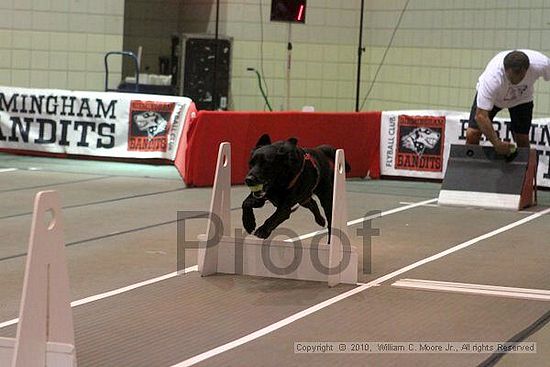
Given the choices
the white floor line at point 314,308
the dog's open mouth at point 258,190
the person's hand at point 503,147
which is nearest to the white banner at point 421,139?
the person's hand at point 503,147

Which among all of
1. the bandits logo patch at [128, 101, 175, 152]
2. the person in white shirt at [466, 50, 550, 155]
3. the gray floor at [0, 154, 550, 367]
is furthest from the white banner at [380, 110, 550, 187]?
the bandits logo patch at [128, 101, 175, 152]

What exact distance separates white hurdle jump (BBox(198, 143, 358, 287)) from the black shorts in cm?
417

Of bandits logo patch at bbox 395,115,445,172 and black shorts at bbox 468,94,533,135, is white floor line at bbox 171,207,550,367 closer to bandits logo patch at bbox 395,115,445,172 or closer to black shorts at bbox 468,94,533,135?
black shorts at bbox 468,94,533,135

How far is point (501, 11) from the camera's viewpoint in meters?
15.6

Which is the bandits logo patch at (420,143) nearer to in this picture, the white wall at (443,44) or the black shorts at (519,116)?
the black shorts at (519,116)

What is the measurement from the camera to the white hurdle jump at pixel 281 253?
6.23m

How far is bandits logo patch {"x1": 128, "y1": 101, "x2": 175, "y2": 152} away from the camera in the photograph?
39.4 feet

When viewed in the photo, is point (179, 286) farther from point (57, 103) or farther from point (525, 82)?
point (57, 103)

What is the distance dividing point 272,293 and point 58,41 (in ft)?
36.7

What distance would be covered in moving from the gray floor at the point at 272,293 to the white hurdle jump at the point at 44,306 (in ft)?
1.82

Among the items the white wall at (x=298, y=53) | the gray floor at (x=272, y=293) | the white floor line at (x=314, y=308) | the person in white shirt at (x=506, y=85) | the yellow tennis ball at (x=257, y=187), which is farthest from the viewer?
the white wall at (x=298, y=53)

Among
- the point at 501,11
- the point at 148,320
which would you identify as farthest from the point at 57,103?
the point at 148,320

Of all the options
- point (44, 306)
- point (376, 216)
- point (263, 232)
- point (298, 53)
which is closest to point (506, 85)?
point (376, 216)

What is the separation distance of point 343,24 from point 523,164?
8.64m
